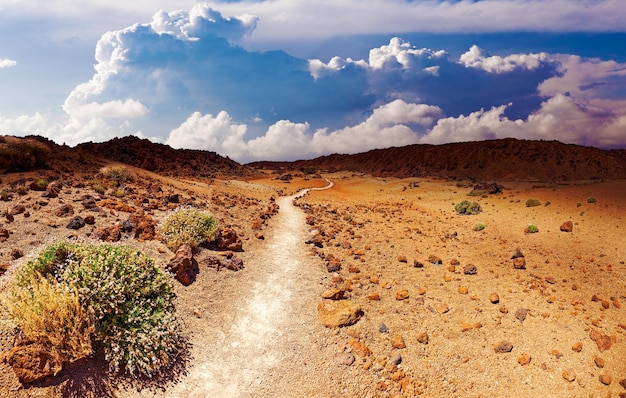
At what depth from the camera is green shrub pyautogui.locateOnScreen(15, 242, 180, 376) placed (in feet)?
22.9

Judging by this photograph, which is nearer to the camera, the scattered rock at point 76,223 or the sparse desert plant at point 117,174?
the scattered rock at point 76,223

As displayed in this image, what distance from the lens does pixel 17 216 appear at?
38.5 feet

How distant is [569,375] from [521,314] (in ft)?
6.79

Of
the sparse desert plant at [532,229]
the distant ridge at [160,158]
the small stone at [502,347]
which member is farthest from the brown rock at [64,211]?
the distant ridge at [160,158]

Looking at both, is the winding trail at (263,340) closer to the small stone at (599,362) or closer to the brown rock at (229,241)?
the brown rock at (229,241)

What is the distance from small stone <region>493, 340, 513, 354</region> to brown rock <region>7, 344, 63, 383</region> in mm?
9434

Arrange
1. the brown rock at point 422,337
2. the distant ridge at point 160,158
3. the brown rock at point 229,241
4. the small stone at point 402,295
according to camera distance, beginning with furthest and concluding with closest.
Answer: the distant ridge at point 160,158 < the brown rock at point 229,241 < the small stone at point 402,295 < the brown rock at point 422,337

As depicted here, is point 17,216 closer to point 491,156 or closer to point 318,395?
point 318,395

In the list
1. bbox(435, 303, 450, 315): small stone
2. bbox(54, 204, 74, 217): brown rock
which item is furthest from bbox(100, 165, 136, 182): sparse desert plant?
bbox(435, 303, 450, 315): small stone

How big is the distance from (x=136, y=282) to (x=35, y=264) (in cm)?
236

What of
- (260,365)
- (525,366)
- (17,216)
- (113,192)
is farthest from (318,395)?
(113,192)

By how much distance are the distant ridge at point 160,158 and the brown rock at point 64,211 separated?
33.9m

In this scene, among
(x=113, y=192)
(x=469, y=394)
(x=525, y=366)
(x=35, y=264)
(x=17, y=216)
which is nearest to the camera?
(x=469, y=394)

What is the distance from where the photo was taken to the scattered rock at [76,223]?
451 inches
